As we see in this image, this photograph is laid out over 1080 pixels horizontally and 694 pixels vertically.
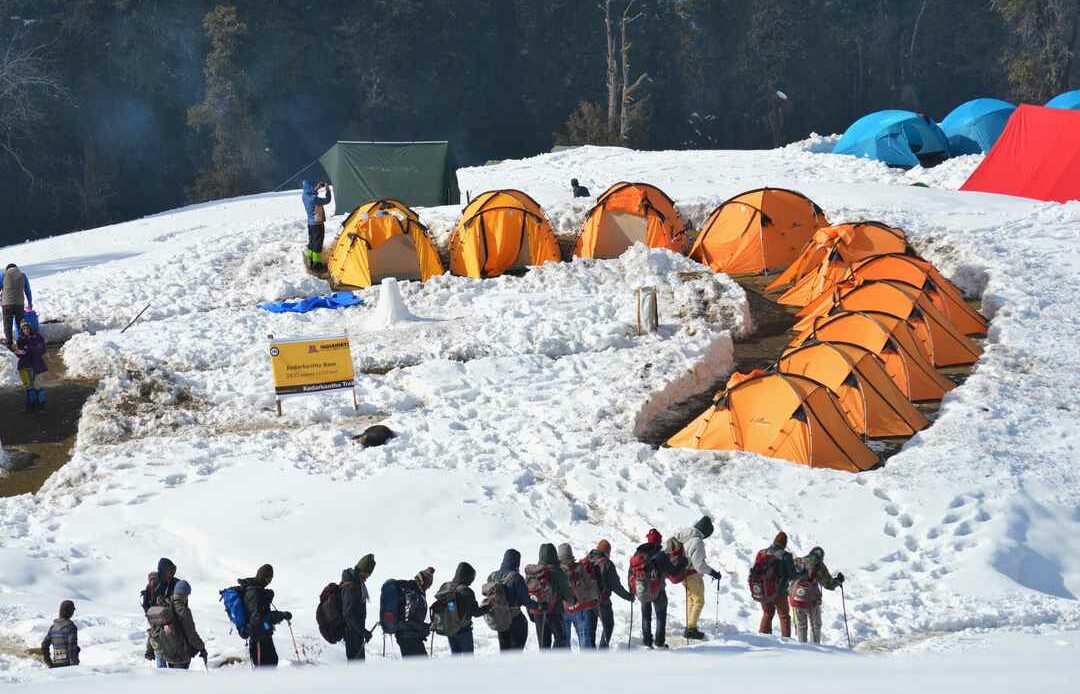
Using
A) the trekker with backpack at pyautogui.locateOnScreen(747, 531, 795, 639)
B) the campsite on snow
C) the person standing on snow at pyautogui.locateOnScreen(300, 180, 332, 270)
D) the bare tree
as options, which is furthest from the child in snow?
the bare tree

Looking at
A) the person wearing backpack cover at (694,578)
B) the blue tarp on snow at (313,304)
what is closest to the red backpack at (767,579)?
the person wearing backpack cover at (694,578)

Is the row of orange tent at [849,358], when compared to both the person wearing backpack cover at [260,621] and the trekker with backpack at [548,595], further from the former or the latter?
the person wearing backpack cover at [260,621]

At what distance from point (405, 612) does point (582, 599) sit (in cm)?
140

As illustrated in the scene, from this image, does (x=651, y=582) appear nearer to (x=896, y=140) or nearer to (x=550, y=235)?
(x=550, y=235)

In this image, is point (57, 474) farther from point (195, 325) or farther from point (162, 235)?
point (162, 235)

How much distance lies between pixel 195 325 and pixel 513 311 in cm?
462

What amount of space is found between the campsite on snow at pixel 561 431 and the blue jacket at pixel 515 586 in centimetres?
5

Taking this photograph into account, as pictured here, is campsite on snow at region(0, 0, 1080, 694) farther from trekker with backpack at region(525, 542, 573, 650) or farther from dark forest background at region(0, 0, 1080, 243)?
dark forest background at region(0, 0, 1080, 243)

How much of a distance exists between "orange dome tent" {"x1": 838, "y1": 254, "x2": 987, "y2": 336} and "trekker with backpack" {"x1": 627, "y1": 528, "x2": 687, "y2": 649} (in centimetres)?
896

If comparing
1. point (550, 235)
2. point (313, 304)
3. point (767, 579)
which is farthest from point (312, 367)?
point (550, 235)

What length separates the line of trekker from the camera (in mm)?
9859

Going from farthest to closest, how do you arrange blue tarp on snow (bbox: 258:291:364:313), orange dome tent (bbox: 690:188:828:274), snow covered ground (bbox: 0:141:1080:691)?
orange dome tent (bbox: 690:188:828:274) < blue tarp on snow (bbox: 258:291:364:313) < snow covered ground (bbox: 0:141:1080:691)

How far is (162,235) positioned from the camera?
27.3m

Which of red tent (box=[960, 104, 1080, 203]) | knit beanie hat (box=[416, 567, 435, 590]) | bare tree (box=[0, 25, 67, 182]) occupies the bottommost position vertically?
knit beanie hat (box=[416, 567, 435, 590])
